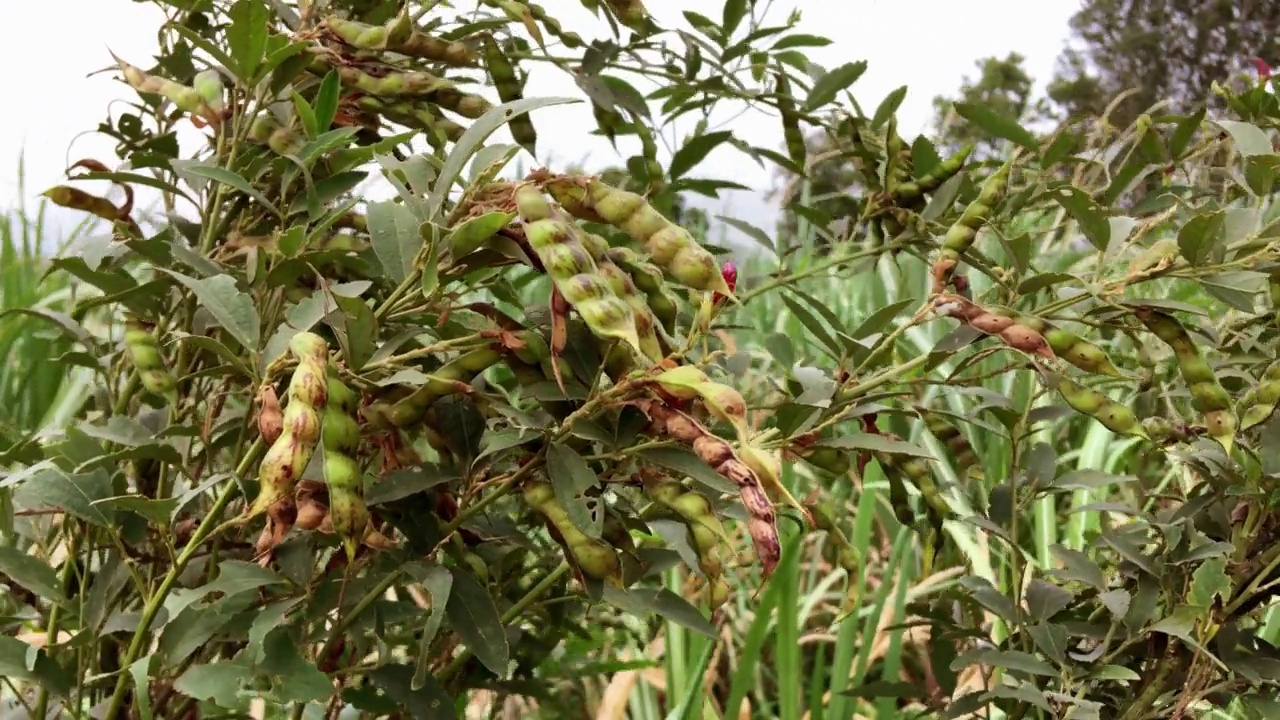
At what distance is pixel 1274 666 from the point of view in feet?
2.17

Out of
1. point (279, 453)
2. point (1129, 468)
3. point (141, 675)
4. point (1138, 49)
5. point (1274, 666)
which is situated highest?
point (1138, 49)

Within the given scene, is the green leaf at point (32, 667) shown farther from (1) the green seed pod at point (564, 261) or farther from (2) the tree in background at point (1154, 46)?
(2) the tree in background at point (1154, 46)

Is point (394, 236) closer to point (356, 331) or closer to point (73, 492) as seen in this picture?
point (356, 331)

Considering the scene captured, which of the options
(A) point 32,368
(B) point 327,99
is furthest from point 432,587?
(A) point 32,368

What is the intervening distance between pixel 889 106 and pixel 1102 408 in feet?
1.01

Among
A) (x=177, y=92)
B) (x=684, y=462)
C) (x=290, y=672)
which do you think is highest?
(x=177, y=92)

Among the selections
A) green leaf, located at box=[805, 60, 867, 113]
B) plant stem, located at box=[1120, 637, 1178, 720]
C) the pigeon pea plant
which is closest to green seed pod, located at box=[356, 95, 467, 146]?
the pigeon pea plant

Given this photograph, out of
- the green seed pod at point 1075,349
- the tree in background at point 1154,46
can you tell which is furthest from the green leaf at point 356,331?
the tree in background at point 1154,46

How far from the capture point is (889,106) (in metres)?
0.73

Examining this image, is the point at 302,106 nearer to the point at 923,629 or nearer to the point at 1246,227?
the point at 1246,227

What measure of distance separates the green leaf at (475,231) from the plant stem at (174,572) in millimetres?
123

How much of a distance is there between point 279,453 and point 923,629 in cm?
119

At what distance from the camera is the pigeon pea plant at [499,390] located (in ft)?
1.34

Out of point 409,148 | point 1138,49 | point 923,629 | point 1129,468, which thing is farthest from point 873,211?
point 1138,49
